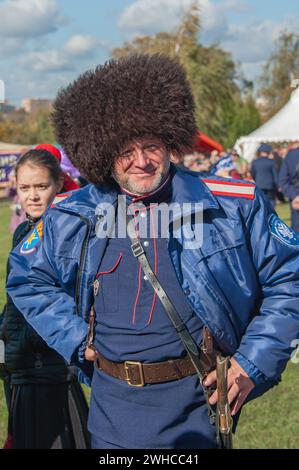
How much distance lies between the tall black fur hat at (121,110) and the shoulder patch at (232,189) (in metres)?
0.22

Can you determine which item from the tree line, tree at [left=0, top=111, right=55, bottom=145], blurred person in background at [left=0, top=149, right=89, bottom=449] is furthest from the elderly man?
tree at [left=0, top=111, right=55, bottom=145]

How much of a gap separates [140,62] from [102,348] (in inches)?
41.8

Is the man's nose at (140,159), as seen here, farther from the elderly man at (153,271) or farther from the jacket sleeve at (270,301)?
the jacket sleeve at (270,301)

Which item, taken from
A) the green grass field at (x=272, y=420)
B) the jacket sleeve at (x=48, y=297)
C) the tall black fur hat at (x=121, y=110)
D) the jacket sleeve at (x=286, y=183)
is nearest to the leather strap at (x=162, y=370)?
the jacket sleeve at (x=48, y=297)

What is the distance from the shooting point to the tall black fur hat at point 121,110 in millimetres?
2686

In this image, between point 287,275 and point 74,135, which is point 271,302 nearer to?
point 287,275

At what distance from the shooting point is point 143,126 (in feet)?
8.74

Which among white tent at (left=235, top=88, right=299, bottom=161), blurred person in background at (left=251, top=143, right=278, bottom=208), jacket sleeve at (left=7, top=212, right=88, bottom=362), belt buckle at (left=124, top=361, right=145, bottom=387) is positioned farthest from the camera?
white tent at (left=235, top=88, right=299, bottom=161)

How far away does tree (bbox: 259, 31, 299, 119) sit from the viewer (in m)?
54.8

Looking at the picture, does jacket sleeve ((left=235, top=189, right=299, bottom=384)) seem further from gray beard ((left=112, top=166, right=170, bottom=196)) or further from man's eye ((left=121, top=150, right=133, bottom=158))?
man's eye ((left=121, top=150, right=133, bottom=158))

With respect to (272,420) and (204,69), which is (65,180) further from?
(204,69)

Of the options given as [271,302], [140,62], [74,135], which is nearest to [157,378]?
[271,302]

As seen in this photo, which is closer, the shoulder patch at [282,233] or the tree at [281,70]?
the shoulder patch at [282,233]

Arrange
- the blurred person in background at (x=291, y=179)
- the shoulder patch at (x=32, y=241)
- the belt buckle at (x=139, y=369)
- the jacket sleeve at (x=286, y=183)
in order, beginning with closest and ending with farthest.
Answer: the belt buckle at (x=139, y=369)
the shoulder patch at (x=32, y=241)
the blurred person in background at (x=291, y=179)
the jacket sleeve at (x=286, y=183)
